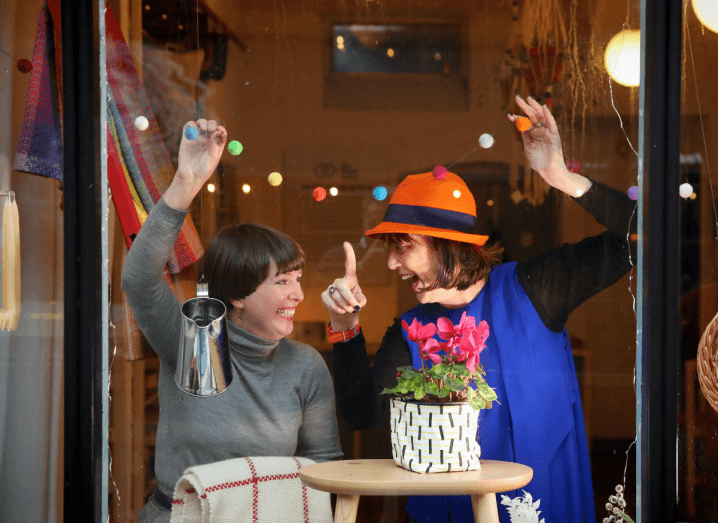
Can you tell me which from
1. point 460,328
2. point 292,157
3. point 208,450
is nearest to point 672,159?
point 460,328

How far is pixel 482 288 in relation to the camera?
2.02 meters

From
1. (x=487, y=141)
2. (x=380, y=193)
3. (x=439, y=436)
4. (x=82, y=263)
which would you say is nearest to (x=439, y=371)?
(x=439, y=436)

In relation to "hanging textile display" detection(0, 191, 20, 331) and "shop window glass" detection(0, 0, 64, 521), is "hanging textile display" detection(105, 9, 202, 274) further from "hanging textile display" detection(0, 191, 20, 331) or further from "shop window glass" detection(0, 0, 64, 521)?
"hanging textile display" detection(0, 191, 20, 331)

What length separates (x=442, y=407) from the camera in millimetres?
1620

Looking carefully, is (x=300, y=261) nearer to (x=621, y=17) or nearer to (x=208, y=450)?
(x=208, y=450)

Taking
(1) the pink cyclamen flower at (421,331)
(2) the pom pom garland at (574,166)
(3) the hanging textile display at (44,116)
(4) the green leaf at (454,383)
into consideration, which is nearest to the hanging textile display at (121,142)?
(3) the hanging textile display at (44,116)

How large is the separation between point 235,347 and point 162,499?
497mm

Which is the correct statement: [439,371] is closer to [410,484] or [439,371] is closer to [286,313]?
[410,484]

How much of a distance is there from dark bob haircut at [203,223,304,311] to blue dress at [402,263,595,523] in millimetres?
401

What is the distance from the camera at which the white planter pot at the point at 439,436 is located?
1619 millimetres

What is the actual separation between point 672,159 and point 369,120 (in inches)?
34.9

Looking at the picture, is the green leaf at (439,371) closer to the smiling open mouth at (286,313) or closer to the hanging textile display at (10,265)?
the smiling open mouth at (286,313)

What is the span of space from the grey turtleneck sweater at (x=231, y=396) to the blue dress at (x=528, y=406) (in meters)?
0.33

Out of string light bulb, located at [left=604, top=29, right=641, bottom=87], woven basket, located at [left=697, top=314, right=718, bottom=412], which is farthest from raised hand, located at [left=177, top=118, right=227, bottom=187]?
woven basket, located at [left=697, top=314, right=718, bottom=412]
